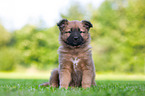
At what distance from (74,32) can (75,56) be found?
60 cm

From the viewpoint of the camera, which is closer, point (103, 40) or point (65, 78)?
point (65, 78)

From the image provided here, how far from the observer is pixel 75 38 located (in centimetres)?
462

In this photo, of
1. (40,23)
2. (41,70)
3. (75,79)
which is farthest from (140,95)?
(40,23)

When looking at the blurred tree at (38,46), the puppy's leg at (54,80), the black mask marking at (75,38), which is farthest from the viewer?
the blurred tree at (38,46)

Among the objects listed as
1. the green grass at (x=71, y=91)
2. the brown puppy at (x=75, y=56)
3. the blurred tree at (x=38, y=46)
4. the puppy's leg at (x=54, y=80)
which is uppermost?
the blurred tree at (x=38, y=46)

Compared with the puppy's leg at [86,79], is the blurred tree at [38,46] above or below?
above

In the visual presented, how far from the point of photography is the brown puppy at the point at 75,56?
473 cm

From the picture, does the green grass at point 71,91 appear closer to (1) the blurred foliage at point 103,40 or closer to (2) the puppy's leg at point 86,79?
(2) the puppy's leg at point 86,79

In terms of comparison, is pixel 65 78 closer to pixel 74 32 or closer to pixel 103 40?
pixel 74 32

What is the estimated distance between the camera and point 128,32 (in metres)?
25.2

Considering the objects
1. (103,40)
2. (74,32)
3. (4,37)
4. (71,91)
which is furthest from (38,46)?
(71,91)

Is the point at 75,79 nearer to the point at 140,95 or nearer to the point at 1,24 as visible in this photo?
the point at 140,95

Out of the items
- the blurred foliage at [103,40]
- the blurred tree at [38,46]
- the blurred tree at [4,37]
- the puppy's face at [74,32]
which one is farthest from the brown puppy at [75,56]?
the blurred tree at [4,37]

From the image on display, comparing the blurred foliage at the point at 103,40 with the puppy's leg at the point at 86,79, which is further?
the blurred foliage at the point at 103,40
